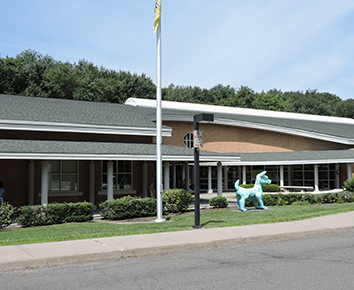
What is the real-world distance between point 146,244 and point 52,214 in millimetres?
7431

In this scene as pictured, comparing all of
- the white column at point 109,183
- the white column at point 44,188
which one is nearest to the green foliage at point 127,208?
the white column at point 109,183

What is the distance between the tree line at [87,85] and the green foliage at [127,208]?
35.9 meters

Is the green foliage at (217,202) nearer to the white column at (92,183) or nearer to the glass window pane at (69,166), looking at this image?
the white column at (92,183)

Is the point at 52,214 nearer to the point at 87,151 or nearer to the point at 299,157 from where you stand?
the point at 87,151

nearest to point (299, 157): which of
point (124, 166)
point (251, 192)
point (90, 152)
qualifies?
point (251, 192)

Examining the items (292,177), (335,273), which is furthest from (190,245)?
(292,177)

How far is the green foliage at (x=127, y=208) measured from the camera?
16.0 meters

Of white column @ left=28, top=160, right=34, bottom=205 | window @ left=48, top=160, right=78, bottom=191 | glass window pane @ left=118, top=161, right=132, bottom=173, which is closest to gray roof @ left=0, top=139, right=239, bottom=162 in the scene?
white column @ left=28, top=160, right=34, bottom=205

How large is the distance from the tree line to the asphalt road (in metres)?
44.5

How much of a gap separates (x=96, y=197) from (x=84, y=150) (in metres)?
3.80

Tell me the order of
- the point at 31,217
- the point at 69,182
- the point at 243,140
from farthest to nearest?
the point at 243,140
the point at 69,182
the point at 31,217

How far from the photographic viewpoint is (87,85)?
5369cm

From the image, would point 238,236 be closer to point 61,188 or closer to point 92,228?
point 92,228

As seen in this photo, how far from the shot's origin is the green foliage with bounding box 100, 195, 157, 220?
52.4 ft
